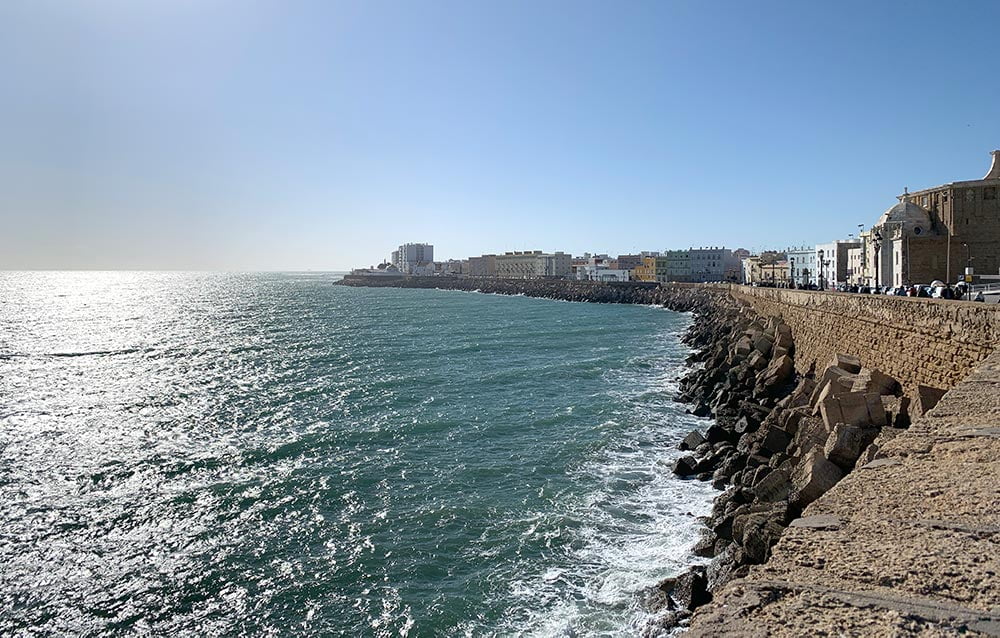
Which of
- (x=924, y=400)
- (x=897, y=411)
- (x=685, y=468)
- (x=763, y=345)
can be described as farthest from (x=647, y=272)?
(x=924, y=400)

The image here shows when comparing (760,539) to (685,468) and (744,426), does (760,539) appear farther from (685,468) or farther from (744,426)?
(744,426)

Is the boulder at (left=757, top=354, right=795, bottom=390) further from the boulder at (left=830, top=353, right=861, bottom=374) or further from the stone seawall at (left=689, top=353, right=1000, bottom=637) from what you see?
the stone seawall at (left=689, top=353, right=1000, bottom=637)

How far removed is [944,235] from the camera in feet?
108

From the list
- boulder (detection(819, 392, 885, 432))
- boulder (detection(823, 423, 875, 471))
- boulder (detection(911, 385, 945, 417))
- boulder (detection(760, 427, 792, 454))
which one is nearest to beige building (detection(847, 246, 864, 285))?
boulder (detection(760, 427, 792, 454))

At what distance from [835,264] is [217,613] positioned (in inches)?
2534

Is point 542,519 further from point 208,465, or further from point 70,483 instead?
point 70,483

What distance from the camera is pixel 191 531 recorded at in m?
11.6

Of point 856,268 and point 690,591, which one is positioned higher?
point 856,268

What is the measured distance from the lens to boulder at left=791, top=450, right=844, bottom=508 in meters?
8.31

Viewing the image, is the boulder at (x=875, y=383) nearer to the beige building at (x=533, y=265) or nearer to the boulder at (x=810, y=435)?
the boulder at (x=810, y=435)

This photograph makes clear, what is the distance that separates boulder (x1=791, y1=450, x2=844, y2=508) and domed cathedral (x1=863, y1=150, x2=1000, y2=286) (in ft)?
91.4

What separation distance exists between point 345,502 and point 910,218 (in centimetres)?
3471

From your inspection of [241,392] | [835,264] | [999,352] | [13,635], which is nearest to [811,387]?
[999,352]

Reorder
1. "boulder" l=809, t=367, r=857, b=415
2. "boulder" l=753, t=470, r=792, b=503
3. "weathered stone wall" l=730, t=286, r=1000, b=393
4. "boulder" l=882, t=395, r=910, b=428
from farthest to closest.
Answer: "boulder" l=809, t=367, r=857, b=415 → "weathered stone wall" l=730, t=286, r=1000, b=393 → "boulder" l=882, t=395, r=910, b=428 → "boulder" l=753, t=470, r=792, b=503
